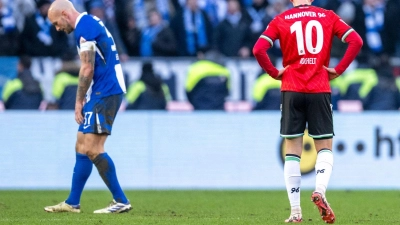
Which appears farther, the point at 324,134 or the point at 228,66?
the point at 228,66

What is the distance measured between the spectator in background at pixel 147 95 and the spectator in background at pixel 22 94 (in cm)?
144

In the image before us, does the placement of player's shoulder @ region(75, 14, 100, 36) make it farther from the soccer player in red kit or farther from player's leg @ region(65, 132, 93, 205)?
the soccer player in red kit

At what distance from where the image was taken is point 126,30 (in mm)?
17031

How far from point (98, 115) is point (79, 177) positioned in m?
0.66

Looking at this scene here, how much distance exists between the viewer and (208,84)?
15.3 meters

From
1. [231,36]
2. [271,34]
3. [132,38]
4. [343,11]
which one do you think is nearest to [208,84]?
[231,36]

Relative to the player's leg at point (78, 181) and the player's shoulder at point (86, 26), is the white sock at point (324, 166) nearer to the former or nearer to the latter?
the player's leg at point (78, 181)

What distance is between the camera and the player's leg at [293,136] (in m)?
8.13

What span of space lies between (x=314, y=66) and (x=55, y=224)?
8.45 ft

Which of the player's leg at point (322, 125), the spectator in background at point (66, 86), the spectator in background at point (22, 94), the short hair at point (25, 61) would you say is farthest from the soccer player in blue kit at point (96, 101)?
the short hair at point (25, 61)

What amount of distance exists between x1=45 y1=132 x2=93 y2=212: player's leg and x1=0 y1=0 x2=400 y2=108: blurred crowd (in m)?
6.35

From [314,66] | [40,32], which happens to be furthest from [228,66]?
[314,66]

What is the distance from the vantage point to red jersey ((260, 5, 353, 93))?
8.09 meters

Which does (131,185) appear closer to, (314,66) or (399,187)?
(399,187)
